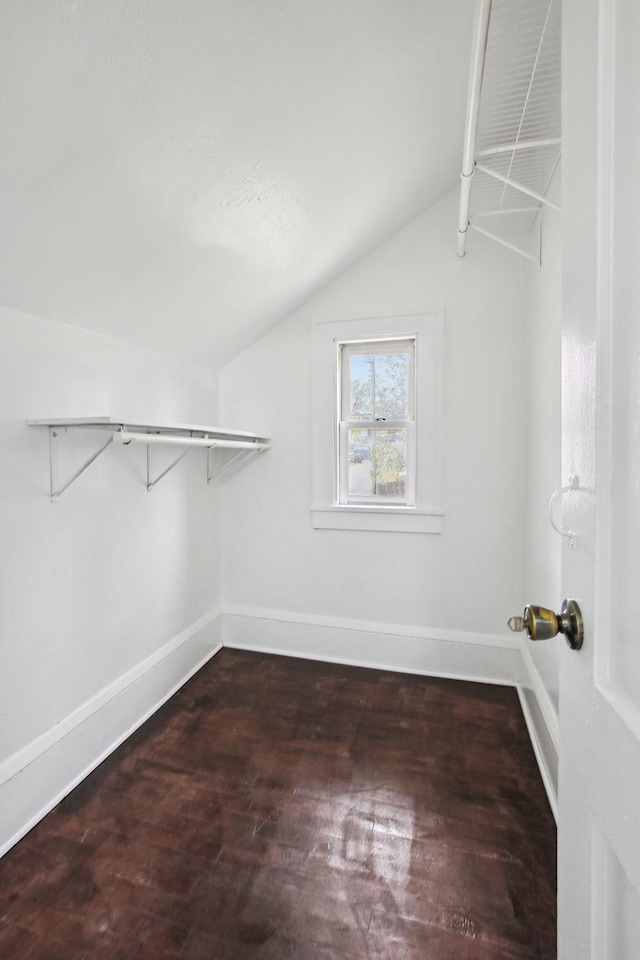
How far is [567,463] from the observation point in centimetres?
73

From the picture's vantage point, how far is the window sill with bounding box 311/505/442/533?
2.53m

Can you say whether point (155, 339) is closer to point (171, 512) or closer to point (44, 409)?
point (44, 409)

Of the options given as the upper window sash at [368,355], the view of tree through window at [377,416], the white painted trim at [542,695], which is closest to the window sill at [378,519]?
the view of tree through window at [377,416]

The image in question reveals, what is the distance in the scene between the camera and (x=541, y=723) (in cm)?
185

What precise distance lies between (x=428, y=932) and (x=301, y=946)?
349mm

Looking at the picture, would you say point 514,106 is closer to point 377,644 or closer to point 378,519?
point 378,519

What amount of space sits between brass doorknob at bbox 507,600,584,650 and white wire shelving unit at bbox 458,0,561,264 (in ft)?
4.33

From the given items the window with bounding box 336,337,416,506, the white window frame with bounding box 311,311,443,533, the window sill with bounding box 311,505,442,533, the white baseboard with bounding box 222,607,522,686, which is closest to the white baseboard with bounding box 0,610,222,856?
the white baseboard with bounding box 222,607,522,686

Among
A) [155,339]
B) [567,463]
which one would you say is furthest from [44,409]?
[567,463]

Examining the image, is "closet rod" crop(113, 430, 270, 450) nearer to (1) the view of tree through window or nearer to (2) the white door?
(1) the view of tree through window

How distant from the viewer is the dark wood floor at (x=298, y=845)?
1.20 m

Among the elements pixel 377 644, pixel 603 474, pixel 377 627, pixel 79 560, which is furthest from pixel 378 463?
pixel 603 474

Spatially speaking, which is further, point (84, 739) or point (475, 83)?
point (84, 739)

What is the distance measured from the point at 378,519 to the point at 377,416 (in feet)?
2.03
